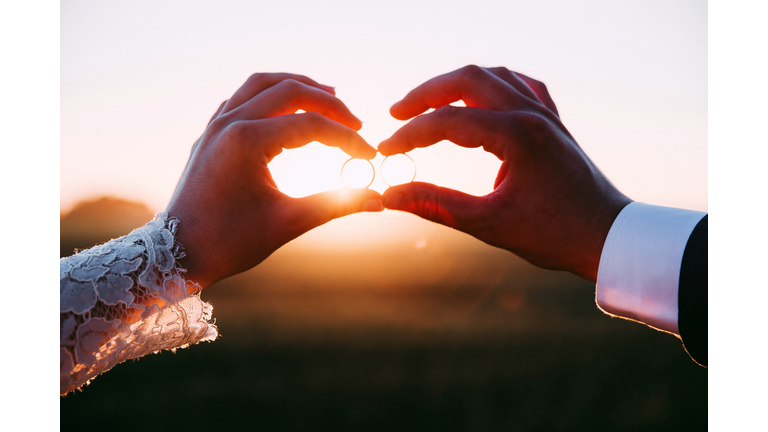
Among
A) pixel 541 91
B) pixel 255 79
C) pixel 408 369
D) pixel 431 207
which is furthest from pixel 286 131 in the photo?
pixel 408 369

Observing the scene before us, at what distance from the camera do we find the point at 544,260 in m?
2.41

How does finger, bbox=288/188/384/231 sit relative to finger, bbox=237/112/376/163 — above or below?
below

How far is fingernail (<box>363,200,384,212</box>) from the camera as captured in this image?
249 cm

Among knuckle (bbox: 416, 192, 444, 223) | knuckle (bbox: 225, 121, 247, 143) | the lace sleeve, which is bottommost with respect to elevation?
the lace sleeve

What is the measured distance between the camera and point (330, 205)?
2.46 metres

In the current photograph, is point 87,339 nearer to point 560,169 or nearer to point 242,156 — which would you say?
point 242,156

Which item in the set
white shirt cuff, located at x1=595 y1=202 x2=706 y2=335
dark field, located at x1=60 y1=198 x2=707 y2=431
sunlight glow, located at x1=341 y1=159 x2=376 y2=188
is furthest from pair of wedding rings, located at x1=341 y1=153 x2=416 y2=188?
dark field, located at x1=60 y1=198 x2=707 y2=431

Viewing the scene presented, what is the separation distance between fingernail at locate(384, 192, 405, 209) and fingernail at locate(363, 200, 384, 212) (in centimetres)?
6

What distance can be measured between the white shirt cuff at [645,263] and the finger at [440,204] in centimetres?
90

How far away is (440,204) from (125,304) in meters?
1.98

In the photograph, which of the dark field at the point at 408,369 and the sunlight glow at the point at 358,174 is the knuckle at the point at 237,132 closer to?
the sunlight glow at the point at 358,174

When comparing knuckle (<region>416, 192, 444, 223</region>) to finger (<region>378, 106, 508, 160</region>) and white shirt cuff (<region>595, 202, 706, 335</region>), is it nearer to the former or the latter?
finger (<region>378, 106, 508, 160</region>)

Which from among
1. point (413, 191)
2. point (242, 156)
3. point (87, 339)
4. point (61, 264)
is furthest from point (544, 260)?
point (61, 264)

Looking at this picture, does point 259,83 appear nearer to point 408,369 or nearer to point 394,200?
point 394,200
